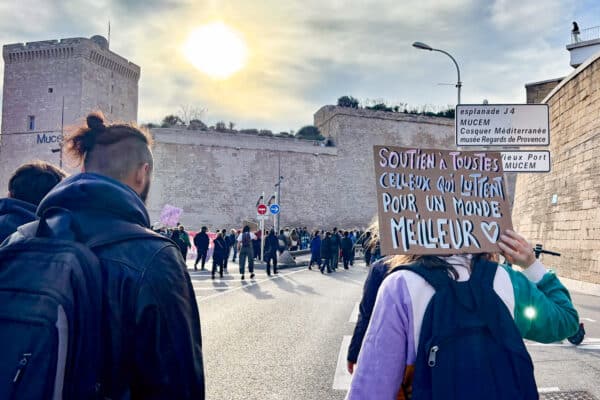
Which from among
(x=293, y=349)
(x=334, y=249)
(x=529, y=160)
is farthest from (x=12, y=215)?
(x=334, y=249)

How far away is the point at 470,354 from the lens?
1.89m

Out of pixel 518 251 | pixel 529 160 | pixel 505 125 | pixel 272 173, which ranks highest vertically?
pixel 272 173

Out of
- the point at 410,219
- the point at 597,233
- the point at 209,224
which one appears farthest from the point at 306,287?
the point at 209,224

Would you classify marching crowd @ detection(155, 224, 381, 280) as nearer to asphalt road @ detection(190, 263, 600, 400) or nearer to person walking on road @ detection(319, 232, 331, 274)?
person walking on road @ detection(319, 232, 331, 274)

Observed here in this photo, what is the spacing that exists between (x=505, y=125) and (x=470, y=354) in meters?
7.76

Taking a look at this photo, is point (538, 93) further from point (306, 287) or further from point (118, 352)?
point (118, 352)

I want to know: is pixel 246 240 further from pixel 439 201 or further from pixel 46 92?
pixel 46 92

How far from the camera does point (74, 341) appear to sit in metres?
1.63

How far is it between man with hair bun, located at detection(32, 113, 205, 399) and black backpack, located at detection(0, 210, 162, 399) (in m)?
0.05

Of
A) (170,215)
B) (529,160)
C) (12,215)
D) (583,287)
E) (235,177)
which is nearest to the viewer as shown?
(12,215)

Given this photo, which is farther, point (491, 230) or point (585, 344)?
point (585, 344)

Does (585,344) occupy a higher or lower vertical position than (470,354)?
lower

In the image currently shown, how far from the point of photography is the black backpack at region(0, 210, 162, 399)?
1.54 meters

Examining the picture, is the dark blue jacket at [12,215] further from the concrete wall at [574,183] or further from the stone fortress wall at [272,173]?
the stone fortress wall at [272,173]
